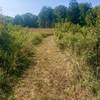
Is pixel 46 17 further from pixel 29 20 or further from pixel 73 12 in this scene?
pixel 73 12

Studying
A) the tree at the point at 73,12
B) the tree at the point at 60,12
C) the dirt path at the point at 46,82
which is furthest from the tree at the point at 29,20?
the dirt path at the point at 46,82

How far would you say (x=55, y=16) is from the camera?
1961 inches

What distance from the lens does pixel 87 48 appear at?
8.14 metres

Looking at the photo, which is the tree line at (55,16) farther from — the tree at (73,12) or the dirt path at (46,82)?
the dirt path at (46,82)

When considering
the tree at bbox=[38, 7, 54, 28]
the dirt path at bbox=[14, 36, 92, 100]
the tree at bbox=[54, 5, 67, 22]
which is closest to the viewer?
the dirt path at bbox=[14, 36, 92, 100]

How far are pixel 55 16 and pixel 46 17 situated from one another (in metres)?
3.81

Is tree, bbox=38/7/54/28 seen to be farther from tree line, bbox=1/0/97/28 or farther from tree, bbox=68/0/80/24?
tree, bbox=68/0/80/24

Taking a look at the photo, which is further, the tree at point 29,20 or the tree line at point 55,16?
the tree at point 29,20

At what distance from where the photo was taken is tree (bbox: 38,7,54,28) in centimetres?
5256

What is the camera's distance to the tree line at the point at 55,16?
4106cm

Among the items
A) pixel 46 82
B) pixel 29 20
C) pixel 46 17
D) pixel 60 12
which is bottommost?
pixel 46 82

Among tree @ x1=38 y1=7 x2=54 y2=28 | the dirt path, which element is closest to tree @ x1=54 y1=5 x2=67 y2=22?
tree @ x1=38 y1=7 x2=54 y2=28

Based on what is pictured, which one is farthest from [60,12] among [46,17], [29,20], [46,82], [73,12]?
[46,82]

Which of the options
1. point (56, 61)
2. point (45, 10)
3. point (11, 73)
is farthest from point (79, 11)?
point (11, 73)
